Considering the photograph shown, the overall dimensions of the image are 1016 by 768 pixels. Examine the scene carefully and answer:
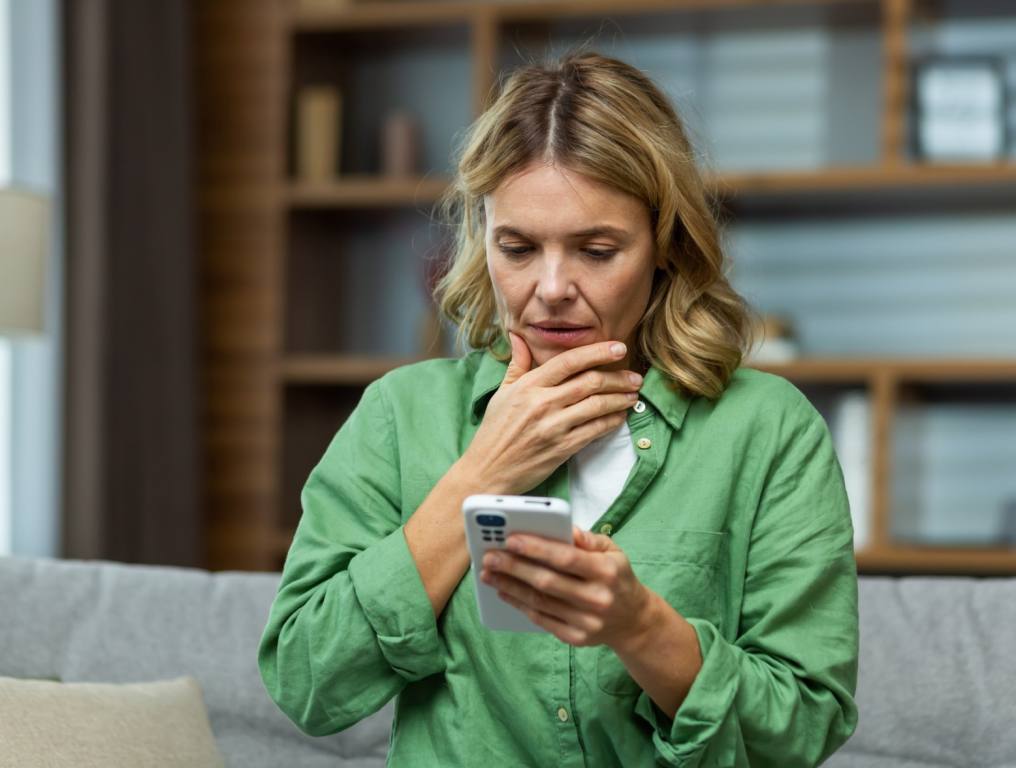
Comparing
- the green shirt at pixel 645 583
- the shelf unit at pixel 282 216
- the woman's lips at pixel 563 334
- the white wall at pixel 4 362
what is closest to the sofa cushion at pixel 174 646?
the green shirt at pixel 645 583

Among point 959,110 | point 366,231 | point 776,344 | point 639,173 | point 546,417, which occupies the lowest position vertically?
point 776,344

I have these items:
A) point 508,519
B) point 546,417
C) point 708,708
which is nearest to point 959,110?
point 546,417

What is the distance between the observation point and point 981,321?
3.60m

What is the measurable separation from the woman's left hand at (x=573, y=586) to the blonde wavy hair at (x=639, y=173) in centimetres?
32

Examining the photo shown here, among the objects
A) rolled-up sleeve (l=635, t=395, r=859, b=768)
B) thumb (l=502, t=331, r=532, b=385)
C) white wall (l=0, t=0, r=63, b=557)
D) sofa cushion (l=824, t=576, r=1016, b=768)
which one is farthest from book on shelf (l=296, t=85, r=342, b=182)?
rolled-up sleeve (l=635, t=395, r=859, b=768)

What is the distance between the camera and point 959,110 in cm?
340

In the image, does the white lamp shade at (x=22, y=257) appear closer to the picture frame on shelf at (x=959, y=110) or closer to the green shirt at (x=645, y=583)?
the green shirt at (x=645, y=583)

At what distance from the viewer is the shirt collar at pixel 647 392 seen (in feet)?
4.59

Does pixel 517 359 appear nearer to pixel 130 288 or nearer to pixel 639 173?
pixel 639 173

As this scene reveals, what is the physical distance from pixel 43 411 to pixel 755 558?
7.72 feet

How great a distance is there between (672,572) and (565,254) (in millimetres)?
319

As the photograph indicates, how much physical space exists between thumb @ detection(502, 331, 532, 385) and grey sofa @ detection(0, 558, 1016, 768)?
0.62m

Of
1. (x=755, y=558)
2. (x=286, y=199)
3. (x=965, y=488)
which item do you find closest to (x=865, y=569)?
(x=965, y=488)

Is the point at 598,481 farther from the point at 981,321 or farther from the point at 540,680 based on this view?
the point at 981,321
